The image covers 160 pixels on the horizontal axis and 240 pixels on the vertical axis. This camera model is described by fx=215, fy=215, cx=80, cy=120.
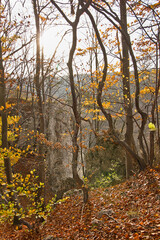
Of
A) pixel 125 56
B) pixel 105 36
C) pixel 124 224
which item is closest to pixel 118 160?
pixel 125 56

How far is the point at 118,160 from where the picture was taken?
10.6 metres

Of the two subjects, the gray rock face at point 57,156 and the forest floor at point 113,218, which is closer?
the forest floor at point 113,218

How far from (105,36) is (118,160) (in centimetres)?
574

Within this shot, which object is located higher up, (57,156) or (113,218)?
(57,156)

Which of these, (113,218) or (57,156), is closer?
(113,218)

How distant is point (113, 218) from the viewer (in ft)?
14.7

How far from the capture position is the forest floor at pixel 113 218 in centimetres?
382

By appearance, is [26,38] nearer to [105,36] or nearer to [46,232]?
[105,36]

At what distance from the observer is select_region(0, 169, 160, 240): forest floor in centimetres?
382

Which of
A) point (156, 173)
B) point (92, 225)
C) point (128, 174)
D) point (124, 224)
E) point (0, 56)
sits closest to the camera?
point (124, 224)

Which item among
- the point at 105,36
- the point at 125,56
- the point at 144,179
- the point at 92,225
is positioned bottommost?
the point at 92,225

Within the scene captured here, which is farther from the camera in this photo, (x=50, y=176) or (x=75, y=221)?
(x=50, y=176)

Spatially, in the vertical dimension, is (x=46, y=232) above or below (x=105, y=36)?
below

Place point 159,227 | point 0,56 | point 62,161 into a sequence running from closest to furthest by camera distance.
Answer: point 159,227, point 0,56, point 62,161
